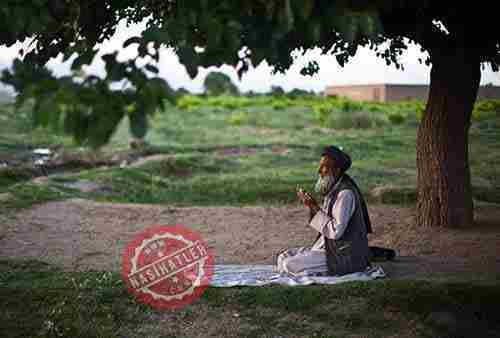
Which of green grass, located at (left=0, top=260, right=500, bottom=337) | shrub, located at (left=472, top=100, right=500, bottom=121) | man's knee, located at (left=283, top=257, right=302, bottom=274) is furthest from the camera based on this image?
shrub, located at (left=472, top=100, right=500, bottom=121)

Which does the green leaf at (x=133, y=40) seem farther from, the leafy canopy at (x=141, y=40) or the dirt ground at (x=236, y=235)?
the dirt ground at (x=236, y=235)

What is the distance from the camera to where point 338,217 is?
6129 millimetres

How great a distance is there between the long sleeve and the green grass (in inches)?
20.4

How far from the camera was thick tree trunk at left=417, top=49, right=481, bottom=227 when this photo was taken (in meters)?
8.39

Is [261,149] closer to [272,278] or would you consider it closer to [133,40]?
[272,278]

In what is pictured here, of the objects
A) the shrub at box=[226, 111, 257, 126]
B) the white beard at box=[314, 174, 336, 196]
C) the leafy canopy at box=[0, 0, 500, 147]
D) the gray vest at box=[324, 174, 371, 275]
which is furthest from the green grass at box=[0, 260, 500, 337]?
the shrub at box=[226, 111, 257, 126]

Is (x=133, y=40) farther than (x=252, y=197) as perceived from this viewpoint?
No

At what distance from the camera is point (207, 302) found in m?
5.98

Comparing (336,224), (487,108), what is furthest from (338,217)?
(487,108)

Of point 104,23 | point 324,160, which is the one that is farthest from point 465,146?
point 104,23

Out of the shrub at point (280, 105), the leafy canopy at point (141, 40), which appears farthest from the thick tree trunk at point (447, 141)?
the shrub at point (280, 105)

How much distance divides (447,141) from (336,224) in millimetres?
3220

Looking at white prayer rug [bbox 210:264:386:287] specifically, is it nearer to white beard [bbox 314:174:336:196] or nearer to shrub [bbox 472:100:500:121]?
white beard [bbox 314:174:336:196]

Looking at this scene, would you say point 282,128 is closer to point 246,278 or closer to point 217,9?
point 246,278
